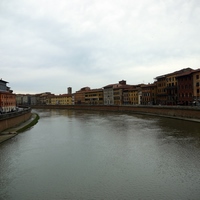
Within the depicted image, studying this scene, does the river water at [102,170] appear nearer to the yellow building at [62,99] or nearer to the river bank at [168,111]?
the river bank at [168,111]

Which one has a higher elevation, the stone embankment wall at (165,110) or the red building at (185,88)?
the red building at (185,88)

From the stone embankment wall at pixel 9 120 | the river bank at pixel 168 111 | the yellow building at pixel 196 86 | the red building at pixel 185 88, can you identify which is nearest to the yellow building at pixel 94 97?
the river bank at pixel 168 111

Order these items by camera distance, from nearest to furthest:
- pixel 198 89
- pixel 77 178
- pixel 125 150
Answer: pixel 77 178 < pixel 125 150 < pixel 198 89

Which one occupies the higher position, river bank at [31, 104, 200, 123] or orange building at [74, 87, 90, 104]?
orange building at [74, 87, 90, 104]

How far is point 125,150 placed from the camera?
2066 centimetres

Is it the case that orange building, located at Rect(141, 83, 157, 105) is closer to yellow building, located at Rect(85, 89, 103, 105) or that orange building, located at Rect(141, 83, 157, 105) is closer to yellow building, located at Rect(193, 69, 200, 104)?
yellow building, located at Rect(193, 69, 200, 104)

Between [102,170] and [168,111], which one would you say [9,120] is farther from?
[168,111]

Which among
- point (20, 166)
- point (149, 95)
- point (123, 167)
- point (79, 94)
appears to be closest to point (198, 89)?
point (149, 95)

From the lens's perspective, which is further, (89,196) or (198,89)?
(198,89)

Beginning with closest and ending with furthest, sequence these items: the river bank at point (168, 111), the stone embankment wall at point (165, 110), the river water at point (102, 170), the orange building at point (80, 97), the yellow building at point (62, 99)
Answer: the river water at point (102, 170)
the river bank at point (168, 111)
the stone embankment wall at point (165, 110)
the orange building at point (80, 97)
the yellow building at point (62, 99)

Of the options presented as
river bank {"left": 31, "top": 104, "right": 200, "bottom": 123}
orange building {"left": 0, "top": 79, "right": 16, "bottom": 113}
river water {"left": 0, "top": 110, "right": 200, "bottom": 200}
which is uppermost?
orange building {"left": 0, "top": 79, "right": 16, "bottom": 113}

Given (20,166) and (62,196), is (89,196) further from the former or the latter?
(20,166)

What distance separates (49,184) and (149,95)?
7210 centimetres

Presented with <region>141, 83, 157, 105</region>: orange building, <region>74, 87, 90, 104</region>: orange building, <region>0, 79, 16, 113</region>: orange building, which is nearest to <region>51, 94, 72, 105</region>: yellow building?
<region>74, 87, 90, 104</region>: orange building
